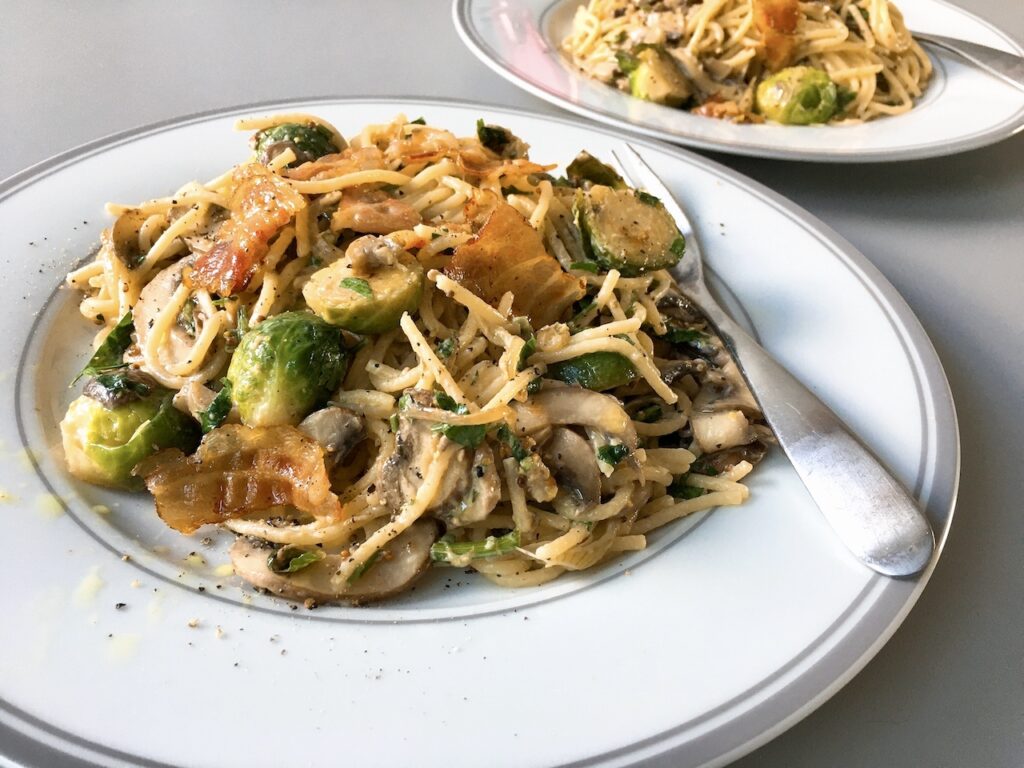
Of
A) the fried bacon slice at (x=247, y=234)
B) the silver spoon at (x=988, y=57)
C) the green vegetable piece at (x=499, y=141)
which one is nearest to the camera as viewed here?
the fried bacon slice at (x=247, y=234)

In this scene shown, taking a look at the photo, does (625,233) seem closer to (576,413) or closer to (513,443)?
(576,413)

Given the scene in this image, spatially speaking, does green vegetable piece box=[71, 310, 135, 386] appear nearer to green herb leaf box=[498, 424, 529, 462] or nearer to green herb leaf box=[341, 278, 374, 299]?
green herb leaf box=[341, 278, 374, 299]

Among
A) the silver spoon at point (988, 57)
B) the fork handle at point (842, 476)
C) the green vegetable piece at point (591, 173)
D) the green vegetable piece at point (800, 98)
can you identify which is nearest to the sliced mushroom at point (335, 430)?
the fork handle at point (842, 476)

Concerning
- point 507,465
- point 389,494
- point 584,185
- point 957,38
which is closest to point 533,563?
point 507,465

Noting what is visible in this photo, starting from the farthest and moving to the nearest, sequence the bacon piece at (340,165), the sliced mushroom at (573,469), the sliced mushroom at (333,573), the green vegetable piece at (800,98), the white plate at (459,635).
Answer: the green vegetable piece at (800,98)
the bacon piece at (340,165)
the sliced mushroom at (573,469)
the sliced mushroom at (333,573)
the white plate at (459,635)

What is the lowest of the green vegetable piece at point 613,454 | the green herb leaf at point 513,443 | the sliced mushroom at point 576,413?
the green vegetable piece at point 613,454

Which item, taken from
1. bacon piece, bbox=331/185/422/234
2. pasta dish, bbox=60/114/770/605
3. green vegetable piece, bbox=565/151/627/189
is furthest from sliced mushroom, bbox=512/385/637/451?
green vegetable piece, bbox=565/151/627/189

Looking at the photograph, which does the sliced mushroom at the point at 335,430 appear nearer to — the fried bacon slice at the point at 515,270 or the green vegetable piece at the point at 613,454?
the fried bacon slice at the point at 515,270

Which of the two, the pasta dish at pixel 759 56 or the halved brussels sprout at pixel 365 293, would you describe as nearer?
the halved brussels sprout at pixel 365 293

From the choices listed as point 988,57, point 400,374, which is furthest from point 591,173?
point 988,57
